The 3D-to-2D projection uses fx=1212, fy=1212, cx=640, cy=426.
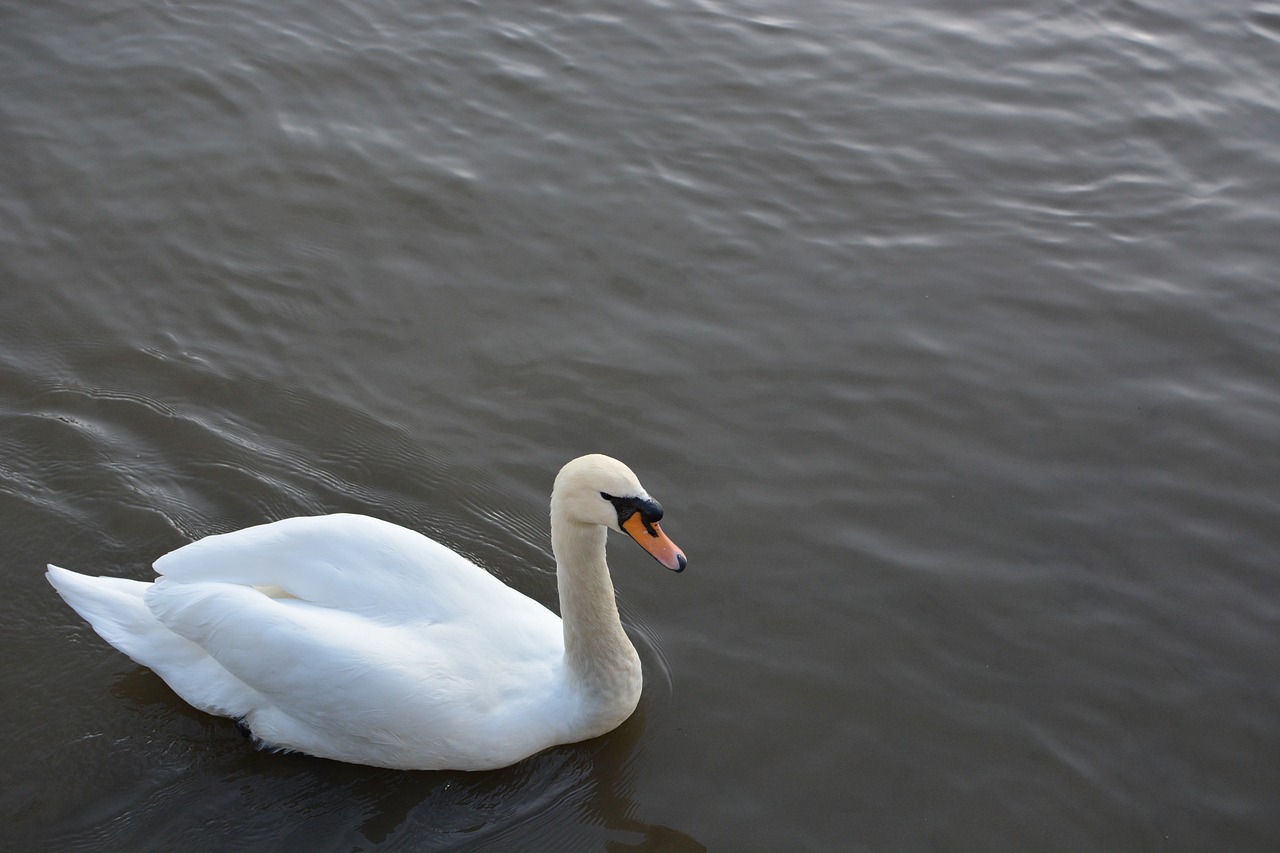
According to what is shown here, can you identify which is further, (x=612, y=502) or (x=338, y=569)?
(x=338, y=569)

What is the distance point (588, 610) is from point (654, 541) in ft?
1.41

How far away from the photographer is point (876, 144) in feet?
Result: 30.8

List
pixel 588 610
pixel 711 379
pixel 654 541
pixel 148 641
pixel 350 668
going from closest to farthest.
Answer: pixel 350 668 → pixel 654 541 → pixel 588 610 → pixel 148 641 → pixel 711 379

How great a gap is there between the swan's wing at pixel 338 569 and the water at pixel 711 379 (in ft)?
2.40

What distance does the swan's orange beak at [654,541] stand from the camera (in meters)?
4.88

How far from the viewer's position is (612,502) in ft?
15.9

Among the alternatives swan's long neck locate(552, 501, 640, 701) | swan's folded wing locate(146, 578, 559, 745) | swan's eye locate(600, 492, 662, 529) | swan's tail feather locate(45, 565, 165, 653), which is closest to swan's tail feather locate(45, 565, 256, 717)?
swan's tail feather locate(45, 565, 165, 653)

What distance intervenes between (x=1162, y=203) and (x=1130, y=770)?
16.5 ft

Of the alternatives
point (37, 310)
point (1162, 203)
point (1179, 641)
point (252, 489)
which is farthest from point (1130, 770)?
point (37, 310)

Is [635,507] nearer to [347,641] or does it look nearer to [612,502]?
[612,502]

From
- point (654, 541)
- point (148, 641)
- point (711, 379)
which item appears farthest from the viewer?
point (711, 379)

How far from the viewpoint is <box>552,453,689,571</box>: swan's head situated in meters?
4.82

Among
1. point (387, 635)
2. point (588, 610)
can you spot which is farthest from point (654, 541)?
point (387, 635)

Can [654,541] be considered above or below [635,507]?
below
